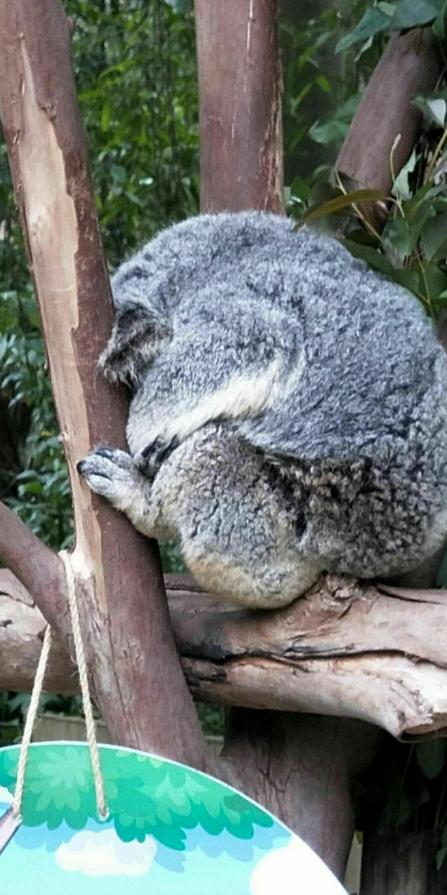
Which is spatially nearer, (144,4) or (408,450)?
(408,450)

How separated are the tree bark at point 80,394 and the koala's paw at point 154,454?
0.07 m

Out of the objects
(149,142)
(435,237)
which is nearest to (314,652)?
(435,237)

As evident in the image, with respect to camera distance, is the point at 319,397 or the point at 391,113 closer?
the point at 319,397

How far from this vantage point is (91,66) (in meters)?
3.40

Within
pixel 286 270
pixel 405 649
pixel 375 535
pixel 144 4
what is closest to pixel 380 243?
pixel 286 270

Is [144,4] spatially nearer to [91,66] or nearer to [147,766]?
[91,66]

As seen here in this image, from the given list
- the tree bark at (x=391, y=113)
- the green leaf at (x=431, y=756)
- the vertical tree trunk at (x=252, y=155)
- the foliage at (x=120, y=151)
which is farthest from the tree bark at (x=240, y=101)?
the foliage at (x=120, y=151)

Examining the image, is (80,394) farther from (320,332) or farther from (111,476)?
(320,332)

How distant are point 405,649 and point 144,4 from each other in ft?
8.50

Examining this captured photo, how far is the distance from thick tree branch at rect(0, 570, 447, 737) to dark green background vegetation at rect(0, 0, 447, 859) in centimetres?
76

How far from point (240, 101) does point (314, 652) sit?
3.60 ft

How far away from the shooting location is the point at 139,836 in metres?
1.03

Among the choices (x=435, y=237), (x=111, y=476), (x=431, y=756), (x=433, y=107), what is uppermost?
(x=433, y=107)

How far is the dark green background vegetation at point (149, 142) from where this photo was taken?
2045mm
